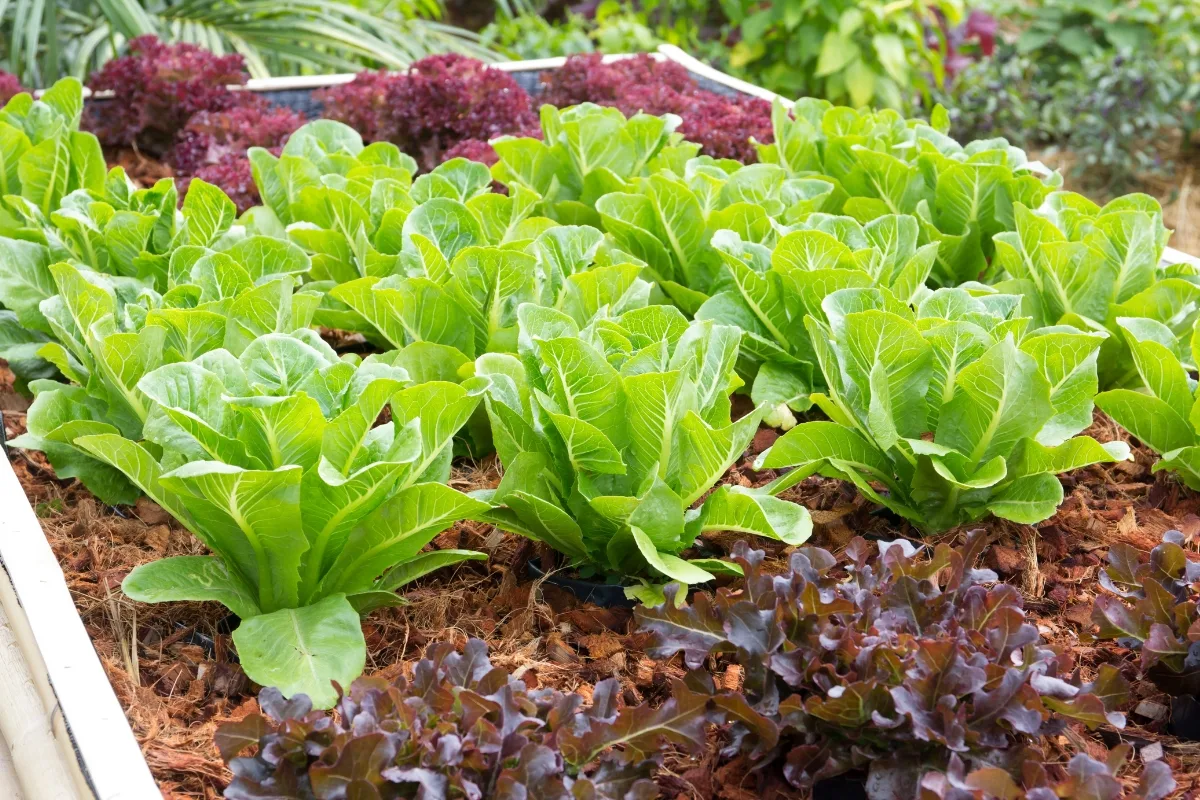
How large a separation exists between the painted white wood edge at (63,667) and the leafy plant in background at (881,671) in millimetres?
721

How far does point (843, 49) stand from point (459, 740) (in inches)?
204

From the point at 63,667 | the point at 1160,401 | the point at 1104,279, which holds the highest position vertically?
the point at 1104,279

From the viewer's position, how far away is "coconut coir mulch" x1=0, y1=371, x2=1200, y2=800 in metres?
1.67

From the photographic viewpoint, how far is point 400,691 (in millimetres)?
1494

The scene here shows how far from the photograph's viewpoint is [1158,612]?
5.60 ft

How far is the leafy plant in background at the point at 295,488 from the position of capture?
5.48 ft

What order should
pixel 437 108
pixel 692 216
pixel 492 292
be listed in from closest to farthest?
pixel 492 292 < pixel 692 216 < pixel 437 108

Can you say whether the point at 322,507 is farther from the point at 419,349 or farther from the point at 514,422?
the point at 419,349

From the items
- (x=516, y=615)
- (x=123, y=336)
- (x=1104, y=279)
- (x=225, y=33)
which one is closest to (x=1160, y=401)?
(x=1104, y=279)

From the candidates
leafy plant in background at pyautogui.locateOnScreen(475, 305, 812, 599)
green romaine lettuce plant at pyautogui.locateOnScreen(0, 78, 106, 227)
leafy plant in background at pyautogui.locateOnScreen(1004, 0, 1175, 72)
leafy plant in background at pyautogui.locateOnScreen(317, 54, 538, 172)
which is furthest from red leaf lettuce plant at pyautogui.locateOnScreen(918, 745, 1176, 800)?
leafy plant in background at pyautogui.locateOnScreen(1004, 0, 1175, 72)

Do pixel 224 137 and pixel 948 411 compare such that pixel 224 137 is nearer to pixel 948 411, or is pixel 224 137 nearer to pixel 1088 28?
pixel 948 411

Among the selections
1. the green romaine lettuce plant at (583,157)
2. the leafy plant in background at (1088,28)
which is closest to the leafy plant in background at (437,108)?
the green romaine lettuce plant at (583,157)

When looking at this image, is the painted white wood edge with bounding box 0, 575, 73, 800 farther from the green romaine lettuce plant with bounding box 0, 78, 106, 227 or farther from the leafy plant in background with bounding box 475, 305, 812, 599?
the green romaine lettuce plant with bounding box 0, 78, 106, 227

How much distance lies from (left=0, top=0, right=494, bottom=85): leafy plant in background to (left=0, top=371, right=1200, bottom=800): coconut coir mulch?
9.39ft
